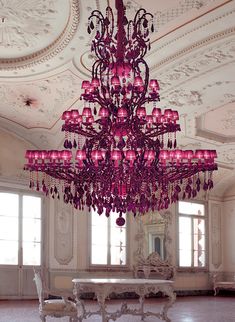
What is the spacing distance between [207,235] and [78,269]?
4.75 m

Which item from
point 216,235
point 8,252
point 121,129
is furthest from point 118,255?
point 121,129

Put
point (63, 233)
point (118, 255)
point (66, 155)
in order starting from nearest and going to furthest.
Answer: point (66, 155) → point (63, 233) → point (118, 255)

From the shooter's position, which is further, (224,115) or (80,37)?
(224,115)

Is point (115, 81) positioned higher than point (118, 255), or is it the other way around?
point (115, 81)

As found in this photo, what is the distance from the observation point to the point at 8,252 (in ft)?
36.2

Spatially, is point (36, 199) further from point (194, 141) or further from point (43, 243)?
point (194, 141)

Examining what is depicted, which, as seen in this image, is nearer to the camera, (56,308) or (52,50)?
(56,308)

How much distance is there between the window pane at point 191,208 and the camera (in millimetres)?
14586

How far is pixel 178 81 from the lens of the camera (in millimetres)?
8711

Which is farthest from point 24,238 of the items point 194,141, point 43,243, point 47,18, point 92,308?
point 47,18

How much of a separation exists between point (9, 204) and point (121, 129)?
5754mm

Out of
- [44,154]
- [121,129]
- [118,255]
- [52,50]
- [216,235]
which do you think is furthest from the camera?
[216,235]

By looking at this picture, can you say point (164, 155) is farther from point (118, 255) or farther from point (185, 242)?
point (185, 242)

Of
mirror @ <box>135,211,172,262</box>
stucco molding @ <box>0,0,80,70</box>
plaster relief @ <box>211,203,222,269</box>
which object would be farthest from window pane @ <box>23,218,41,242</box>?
plaster relief @ <box>211,203,222,269</box>
